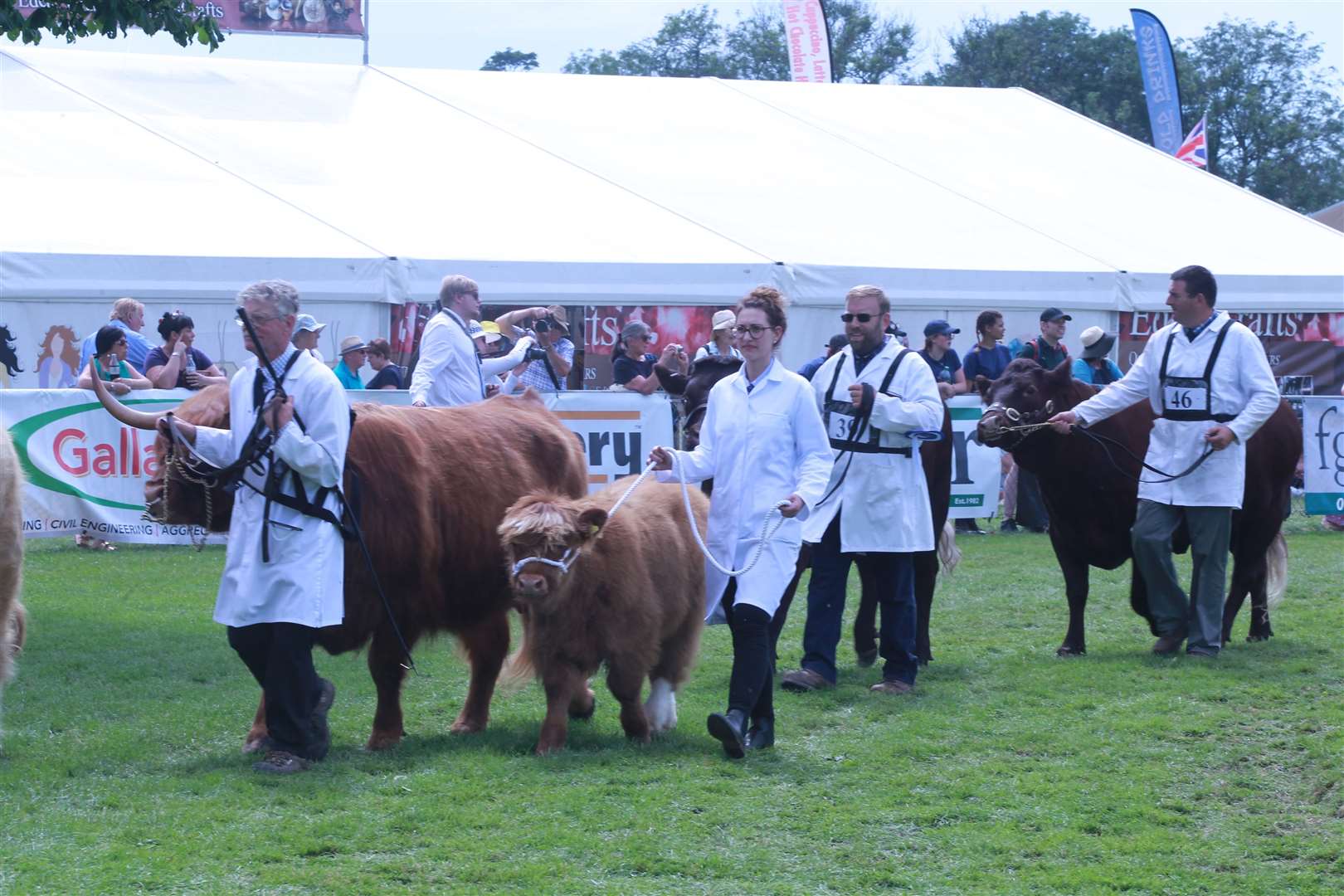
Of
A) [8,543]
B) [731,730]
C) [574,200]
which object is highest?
[574,200]

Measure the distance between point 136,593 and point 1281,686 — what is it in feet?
24.9

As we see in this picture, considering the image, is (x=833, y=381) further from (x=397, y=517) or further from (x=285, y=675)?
(x=285, y=675)

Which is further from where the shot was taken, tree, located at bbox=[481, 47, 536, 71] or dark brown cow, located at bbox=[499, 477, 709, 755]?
tree, located at bbox=[481, 47, 536, 71]

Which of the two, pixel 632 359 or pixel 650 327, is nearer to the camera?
pixel 632 359

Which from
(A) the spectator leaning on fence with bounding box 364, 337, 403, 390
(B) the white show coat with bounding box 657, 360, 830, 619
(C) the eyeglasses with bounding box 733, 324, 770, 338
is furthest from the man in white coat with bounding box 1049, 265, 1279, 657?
(A) the spectator leaning on fence with bounding box 364, 337, 403, 390

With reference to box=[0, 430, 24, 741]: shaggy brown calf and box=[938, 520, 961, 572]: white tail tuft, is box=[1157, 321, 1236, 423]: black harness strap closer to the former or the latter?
box=[938, 520, 961, 572]: white tail tuft

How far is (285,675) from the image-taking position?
609 cm

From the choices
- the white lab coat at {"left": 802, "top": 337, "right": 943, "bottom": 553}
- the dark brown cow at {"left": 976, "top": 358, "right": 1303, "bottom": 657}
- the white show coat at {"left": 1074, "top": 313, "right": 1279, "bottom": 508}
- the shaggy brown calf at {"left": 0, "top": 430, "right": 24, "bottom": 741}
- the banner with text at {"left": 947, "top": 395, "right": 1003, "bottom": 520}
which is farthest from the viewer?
the banner with text at {"left": 947, "top": 395, "right": 1003, "bottom": 520}

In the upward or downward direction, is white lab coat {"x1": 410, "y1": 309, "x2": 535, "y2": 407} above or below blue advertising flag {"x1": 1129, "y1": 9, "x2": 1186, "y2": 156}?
below

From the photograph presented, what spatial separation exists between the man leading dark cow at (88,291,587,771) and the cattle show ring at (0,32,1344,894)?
0.07 feet

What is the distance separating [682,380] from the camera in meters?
9.86

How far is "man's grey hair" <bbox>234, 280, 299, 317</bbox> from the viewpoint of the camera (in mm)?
6070

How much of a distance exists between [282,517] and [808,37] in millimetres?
25582

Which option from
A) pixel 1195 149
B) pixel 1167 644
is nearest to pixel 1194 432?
pixel 1167 644
